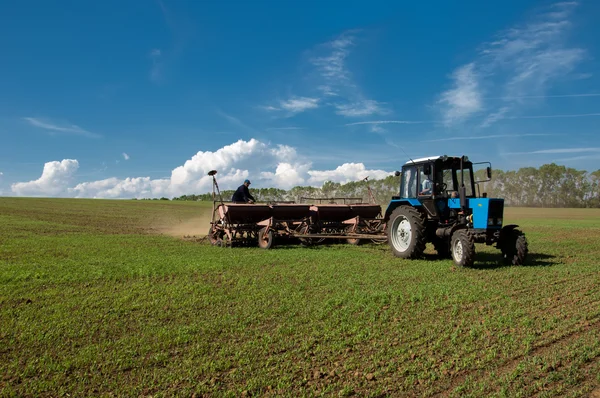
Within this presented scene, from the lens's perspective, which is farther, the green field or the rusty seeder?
the rusty seeder

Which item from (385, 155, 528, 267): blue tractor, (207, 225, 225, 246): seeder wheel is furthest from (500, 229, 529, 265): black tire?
(207, 225, 225, 246): seeder wheel

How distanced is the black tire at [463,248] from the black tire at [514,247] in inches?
47.9

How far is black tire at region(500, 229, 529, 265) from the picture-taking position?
10219 millimetres

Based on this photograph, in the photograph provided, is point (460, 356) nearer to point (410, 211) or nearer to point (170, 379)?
point (170, 379)

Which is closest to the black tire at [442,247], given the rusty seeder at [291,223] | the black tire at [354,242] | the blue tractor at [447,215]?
the blue tractor at [447,215]

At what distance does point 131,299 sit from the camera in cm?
693

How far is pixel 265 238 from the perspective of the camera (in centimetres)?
1434

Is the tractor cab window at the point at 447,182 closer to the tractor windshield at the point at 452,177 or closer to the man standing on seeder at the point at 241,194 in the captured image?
the tractor windshield at the point at 452,177

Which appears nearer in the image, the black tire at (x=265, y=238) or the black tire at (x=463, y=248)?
the black tire at (x=463, y=248)

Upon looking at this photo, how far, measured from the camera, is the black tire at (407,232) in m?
Answer: 11.1

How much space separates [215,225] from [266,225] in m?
2.18

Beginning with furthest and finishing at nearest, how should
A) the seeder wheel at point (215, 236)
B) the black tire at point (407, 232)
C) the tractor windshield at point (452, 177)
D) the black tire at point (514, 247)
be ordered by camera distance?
the seeder wheel at point (215, 236) < the tractor windshield at point (452, 177) < the black tire at point (407, 232) < the black tire at point (514, 247)

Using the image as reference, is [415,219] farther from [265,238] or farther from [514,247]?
[265,238]

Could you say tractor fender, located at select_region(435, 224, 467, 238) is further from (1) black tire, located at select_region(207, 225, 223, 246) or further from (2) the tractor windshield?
(1) black tire, located at select_region(207, 225, 223, 246)
